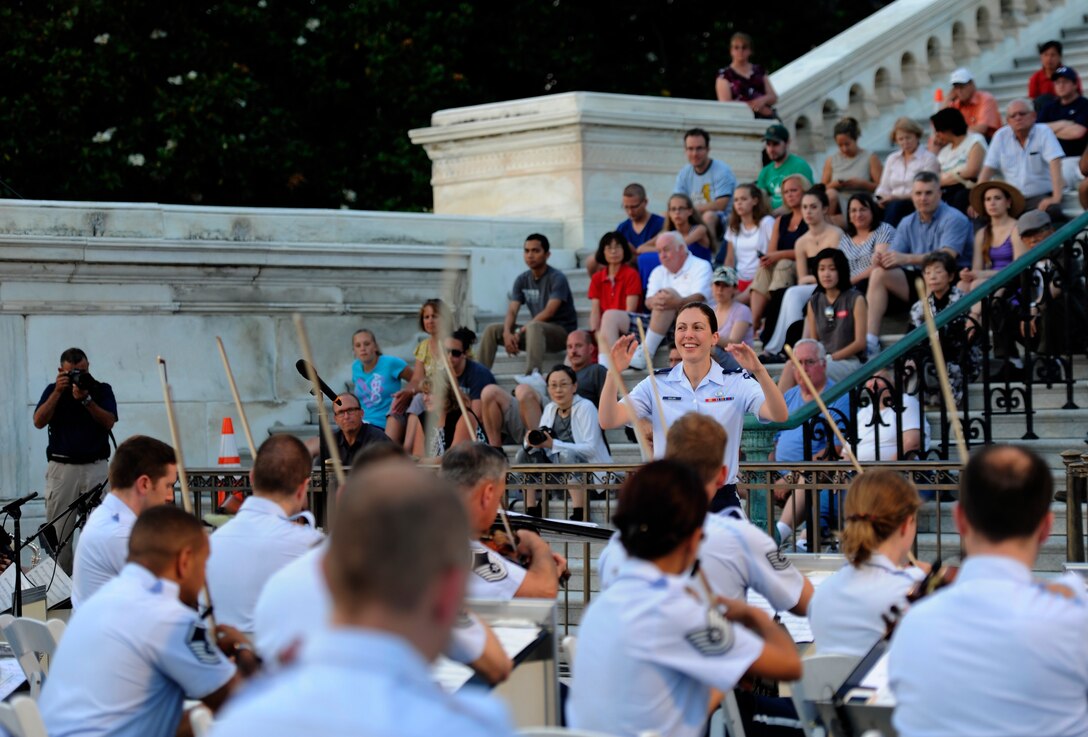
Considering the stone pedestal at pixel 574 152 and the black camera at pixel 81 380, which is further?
the stone pedestal at pixel 574 152

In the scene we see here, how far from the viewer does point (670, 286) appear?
46.5ft

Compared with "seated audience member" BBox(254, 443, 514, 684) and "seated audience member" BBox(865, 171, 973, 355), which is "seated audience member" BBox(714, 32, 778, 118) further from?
"seated audience member" BBox(254, 443, 514, 684)

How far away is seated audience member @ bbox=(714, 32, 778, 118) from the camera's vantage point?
58.5ft

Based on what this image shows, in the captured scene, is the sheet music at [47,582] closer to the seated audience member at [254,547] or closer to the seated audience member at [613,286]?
the seated audience member at [254,547]

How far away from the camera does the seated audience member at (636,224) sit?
15344 mm

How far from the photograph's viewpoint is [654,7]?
27250mm

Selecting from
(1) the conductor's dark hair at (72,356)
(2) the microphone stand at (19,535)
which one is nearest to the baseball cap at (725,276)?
(1) the conductor's dark hair at (72,356)

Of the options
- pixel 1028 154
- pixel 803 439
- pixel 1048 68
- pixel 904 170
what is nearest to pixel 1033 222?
pixel 1028 154

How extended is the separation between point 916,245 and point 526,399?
3294 millimetres

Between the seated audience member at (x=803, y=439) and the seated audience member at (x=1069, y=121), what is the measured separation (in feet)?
13.5

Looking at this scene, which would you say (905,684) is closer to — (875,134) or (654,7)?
(875,134)

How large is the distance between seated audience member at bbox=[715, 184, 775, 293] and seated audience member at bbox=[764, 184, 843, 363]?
0.39m

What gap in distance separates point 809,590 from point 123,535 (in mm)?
2718

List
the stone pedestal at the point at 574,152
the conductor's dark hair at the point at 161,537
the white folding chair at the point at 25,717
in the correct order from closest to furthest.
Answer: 1. the white folding chair at the point at 25,717
2. the conductor's dark hair at the point at 161,537
3. the stone pedestal at the point at 574,152
